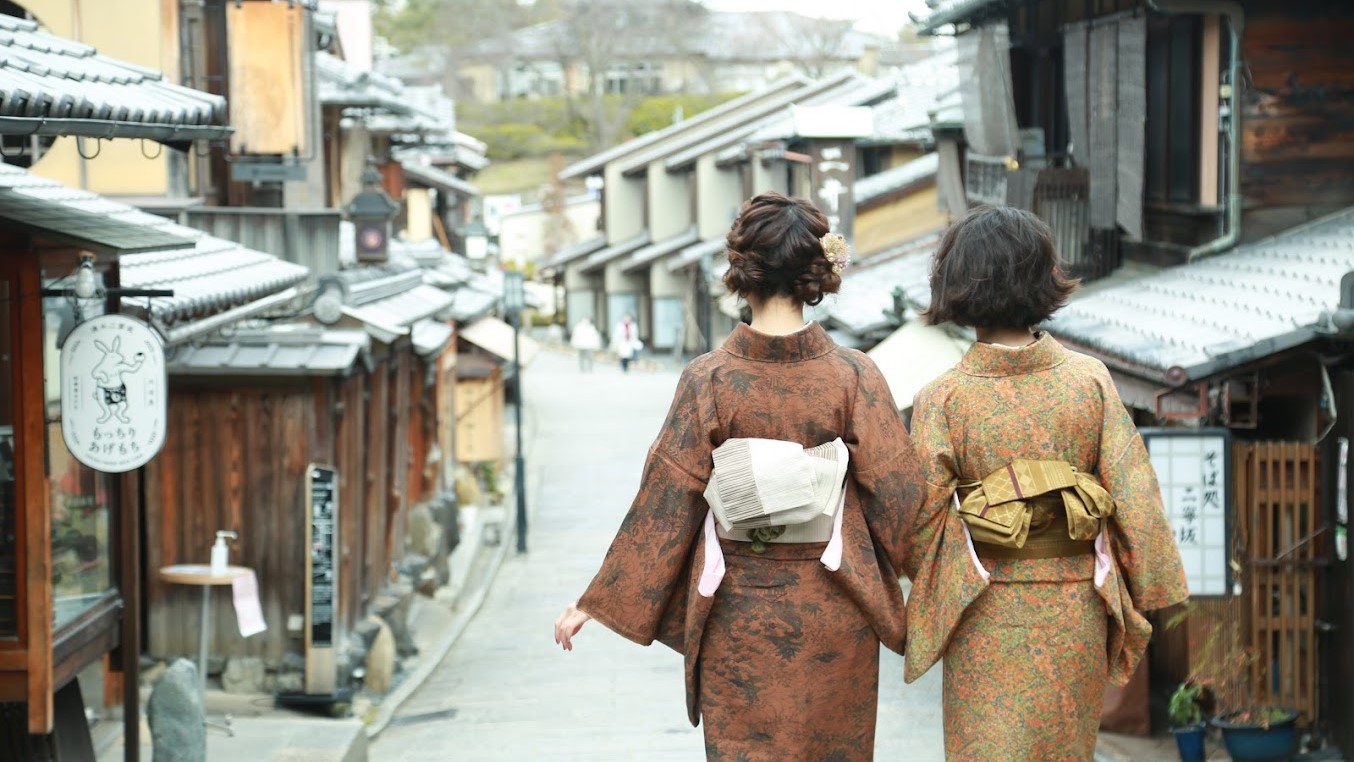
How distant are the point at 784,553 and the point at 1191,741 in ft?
19.8

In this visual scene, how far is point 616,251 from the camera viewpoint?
5269cm

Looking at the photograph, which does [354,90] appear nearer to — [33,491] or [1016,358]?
[33,491]

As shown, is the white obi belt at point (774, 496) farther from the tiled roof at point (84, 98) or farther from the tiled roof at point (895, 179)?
the tiled roof at point (895, 179)

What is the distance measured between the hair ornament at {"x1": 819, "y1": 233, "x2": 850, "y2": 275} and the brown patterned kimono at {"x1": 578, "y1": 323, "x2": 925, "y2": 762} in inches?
8.5

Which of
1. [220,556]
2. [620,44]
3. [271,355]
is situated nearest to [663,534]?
[220,556]

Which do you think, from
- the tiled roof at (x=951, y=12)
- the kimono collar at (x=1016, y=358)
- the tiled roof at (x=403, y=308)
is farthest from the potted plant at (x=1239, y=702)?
the tiled roof at (x=403, y=308)

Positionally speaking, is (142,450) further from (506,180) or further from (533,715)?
(506,180)

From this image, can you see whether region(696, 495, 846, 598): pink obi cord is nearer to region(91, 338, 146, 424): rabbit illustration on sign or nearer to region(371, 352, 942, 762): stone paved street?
region(91, 338, 146, 424): rabbit illustration on sign

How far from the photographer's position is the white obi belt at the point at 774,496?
16.1ft

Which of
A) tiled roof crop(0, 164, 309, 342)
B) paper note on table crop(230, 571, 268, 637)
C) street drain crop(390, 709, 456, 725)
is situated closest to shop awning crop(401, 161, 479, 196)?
street drain crop(390, 709, 456, 725)

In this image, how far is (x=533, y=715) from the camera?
14.2 m

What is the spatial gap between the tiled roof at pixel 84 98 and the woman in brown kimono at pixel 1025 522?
3201 mm

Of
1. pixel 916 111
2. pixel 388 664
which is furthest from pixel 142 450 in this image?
pixel 916 111

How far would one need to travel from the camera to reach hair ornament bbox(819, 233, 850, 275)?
5.02 metres
